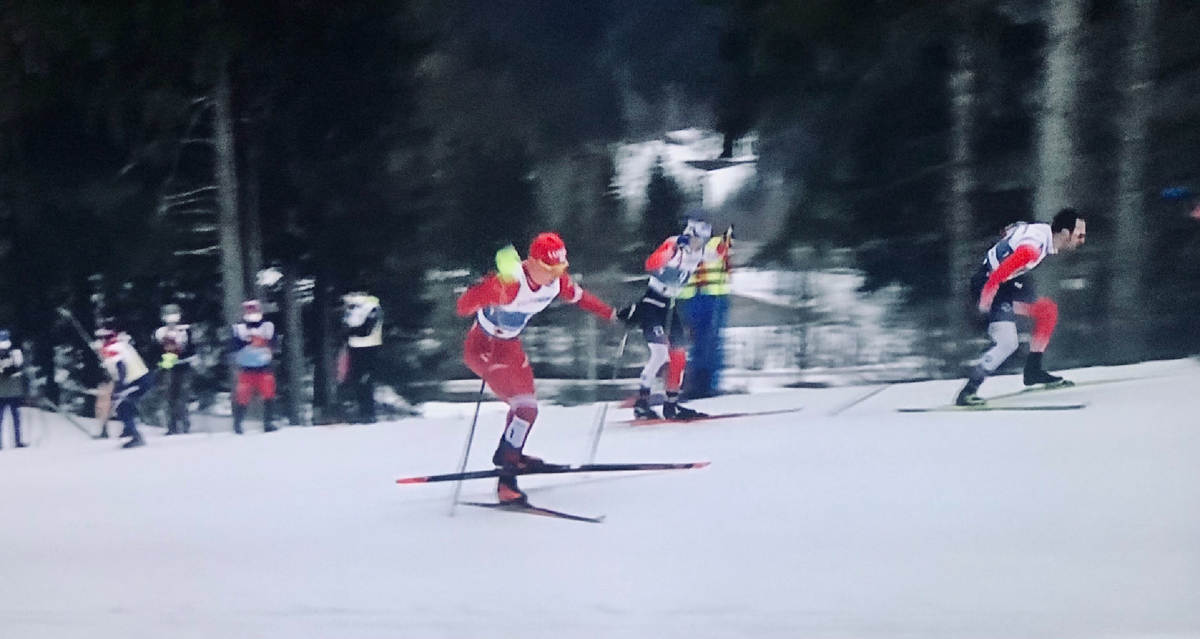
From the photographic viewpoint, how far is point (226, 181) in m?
2.37

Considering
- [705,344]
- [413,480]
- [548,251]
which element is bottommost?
[413,480]

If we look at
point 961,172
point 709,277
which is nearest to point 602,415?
point 709,277

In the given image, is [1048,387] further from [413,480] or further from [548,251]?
[413,480]

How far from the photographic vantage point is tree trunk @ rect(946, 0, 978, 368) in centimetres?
228

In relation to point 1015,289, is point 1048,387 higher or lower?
lower


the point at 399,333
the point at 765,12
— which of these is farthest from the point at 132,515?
the point at 765,12

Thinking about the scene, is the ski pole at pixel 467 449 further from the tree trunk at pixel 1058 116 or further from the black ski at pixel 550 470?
the tree trunk at pixel 1058 116

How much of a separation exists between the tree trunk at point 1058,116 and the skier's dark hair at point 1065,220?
0.02 m

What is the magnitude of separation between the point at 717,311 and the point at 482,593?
33.3 inches

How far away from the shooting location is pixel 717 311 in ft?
7.61

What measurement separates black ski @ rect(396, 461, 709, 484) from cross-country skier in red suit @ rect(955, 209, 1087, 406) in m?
0.71

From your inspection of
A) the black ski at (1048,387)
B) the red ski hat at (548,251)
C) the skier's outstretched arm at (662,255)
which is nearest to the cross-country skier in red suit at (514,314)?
the red ski hat at (548,251)

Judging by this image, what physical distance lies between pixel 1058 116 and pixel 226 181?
1985 millimetres

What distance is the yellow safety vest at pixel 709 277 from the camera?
7.34 feet
